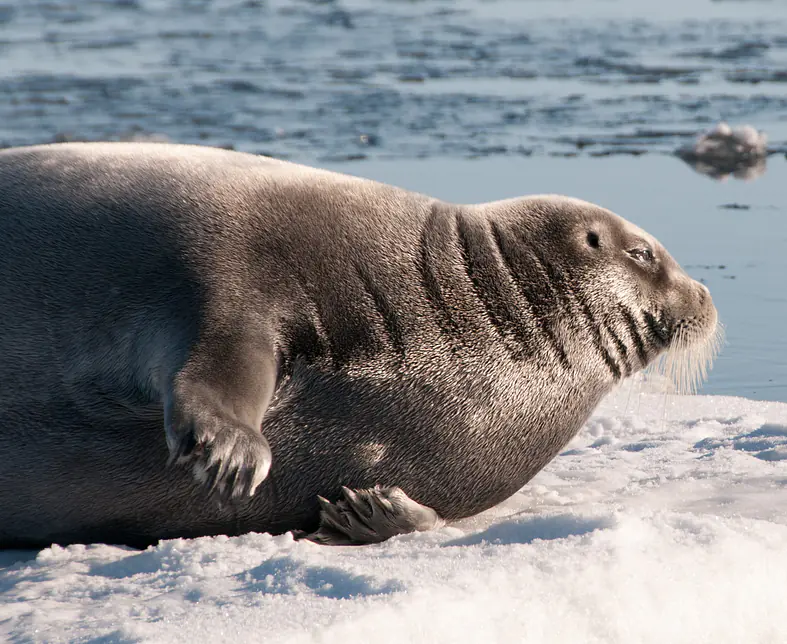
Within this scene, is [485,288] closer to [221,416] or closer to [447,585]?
[221,416]

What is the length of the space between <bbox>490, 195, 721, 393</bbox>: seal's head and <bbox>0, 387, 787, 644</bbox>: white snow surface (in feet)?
2.18

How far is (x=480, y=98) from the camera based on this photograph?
14.0 metres

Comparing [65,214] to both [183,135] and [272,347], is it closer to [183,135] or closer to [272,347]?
[272,347]

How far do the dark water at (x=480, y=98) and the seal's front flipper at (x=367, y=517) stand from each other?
8.98 ft

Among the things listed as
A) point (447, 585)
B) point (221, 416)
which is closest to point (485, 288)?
point (221, 416)

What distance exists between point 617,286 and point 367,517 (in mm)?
1323

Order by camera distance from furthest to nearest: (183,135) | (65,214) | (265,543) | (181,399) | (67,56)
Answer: (67,56)
(183,135)
(65,214)
(265,543)
(181,399)

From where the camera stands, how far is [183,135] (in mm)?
11828

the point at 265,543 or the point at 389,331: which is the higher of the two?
the point at 389,331

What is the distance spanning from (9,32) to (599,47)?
930cm

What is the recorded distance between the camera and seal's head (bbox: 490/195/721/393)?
4.47 metres

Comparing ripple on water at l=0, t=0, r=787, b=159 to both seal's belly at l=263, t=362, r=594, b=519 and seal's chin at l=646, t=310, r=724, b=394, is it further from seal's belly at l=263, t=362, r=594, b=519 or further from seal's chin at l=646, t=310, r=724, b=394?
seal's belly at l=263, t=362, r=594, b=519

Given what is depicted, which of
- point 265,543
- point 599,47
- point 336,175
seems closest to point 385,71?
point 599,47

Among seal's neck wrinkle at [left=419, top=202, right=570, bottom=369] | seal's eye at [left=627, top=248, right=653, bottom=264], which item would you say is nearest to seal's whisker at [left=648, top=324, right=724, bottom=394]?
seal's eye at [left=627, top=248, right=653, bottom=264]
